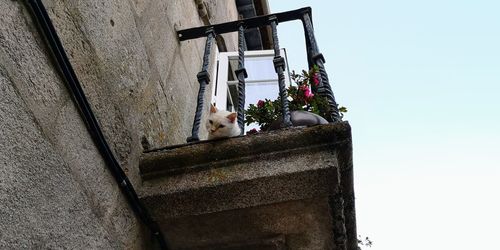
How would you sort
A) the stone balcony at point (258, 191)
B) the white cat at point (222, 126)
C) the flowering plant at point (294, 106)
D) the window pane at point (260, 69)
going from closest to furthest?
the stone balcony at point (258, 191) < the white cat at point (222, 126) < the flowering plant at point (294, 106) < the window pane at point (260, 69)

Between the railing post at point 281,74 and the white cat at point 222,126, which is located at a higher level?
the railing post at point 281,74

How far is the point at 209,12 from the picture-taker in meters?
4.96

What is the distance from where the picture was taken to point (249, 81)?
5.05 m

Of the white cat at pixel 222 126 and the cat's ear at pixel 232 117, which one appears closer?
the white cat at pixel 222 126

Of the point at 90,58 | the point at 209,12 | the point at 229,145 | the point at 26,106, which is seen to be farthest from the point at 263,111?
the point at 209,12

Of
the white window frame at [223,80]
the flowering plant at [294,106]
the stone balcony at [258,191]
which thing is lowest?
the stone balcony at [258,191]

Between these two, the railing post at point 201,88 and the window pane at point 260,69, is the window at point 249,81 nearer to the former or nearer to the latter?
the window pane at point 260,69

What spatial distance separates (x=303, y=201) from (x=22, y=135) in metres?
1.21

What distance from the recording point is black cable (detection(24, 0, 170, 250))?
1702 mm

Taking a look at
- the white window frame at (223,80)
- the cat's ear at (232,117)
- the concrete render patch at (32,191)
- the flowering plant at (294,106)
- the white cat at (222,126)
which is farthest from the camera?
the white window frame at (223,80)

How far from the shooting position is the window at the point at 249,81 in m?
4.86

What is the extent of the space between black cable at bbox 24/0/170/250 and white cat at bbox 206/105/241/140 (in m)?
0.50

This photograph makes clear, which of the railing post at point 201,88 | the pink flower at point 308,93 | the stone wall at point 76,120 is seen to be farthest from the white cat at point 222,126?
the pink flower at point 308,93

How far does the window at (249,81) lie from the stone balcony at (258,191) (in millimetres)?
2385
